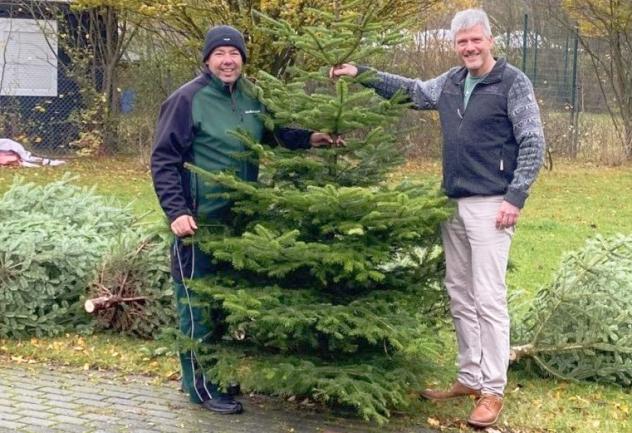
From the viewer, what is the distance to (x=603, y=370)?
272 inches

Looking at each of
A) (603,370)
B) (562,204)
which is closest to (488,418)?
(603,370)

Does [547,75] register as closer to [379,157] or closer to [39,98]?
[39,98]

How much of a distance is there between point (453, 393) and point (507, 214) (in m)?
1.24

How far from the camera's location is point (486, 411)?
19.7 ft

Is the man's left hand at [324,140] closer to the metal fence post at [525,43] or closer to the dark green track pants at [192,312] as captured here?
the dark green track pants at [192,312]

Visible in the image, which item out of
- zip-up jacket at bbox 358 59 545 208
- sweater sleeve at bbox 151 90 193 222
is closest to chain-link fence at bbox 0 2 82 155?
sweater sleeve at bbox 151 90 193 222

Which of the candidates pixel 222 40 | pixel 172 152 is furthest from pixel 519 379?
pixel 222 40

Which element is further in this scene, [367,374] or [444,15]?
[444,15]

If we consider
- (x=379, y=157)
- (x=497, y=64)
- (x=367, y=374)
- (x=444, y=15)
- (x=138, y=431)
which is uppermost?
(x=444, y=15)

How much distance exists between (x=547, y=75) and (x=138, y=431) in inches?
813

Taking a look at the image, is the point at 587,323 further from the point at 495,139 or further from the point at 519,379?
the point at 495,139

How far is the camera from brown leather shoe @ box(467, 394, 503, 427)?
19.6 ft

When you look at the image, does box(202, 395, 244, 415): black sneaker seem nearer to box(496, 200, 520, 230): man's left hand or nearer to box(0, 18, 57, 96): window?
box(496, 200, 520, 230): man's left hand

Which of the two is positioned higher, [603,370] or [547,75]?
[547,75]
